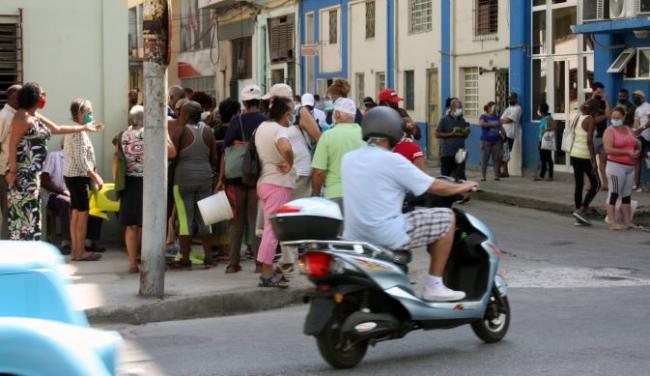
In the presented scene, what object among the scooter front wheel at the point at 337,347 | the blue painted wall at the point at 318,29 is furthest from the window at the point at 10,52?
the blue painted wall at the point at 318,29

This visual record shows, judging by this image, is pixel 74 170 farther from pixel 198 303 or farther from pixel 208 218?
pixel 198 303

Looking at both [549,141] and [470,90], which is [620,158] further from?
[470,90]

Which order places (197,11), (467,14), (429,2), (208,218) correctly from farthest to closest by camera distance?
1. (197,11)
2. (429,2)
3. (467,14)
4. (208,218)

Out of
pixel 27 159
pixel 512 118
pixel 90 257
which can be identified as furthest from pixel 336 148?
pixel 512 118

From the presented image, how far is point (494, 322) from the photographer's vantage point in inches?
333

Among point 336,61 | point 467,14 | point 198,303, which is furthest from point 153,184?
point 336,61

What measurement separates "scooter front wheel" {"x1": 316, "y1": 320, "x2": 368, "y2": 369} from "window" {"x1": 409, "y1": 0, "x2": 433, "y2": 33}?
80.6 feet

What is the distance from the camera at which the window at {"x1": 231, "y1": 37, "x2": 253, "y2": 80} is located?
150ft

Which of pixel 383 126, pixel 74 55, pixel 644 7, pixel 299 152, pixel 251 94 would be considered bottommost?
pixel 299 152

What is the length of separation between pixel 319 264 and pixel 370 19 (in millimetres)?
28455

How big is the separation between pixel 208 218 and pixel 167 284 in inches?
35.5

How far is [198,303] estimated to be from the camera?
1049 centimetres

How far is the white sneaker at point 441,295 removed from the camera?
8109 millimetres

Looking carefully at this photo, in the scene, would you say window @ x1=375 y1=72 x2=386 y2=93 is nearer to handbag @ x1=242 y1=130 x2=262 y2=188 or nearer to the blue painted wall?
the blue painted wall
